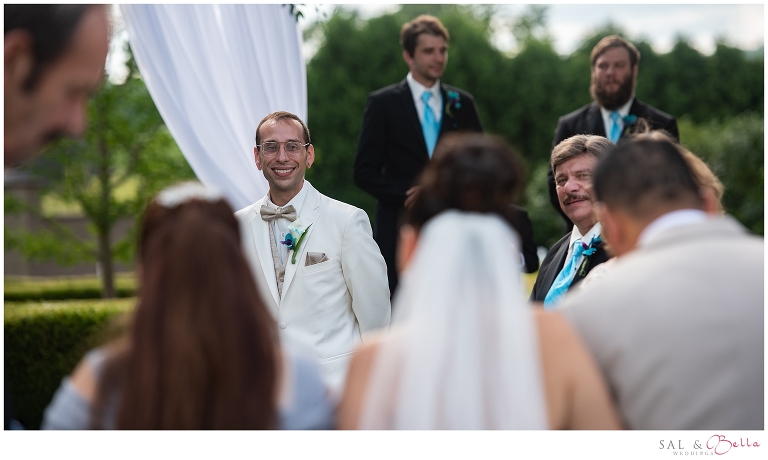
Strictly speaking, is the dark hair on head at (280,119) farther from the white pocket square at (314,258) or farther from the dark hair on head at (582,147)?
the dark hair on head at (582,147)

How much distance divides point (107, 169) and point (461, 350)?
9533 millimetres

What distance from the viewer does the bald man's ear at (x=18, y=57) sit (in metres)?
1.97

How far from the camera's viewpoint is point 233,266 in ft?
6.66

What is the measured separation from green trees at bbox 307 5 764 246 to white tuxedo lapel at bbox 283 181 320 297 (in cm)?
1242

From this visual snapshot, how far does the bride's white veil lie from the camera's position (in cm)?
207

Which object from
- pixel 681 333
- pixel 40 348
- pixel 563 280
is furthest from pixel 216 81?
pixel 40 348

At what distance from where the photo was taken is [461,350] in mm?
2070

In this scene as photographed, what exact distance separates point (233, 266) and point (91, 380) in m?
0.46

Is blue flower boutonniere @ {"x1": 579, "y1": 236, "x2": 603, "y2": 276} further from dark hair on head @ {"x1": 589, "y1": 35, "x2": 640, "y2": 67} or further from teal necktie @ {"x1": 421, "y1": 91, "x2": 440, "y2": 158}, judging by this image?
dark hair on head @ {"x1": 589, "y1": 35, "x2": 640, "y2": 67}

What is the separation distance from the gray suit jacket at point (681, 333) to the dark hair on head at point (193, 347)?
93 cm

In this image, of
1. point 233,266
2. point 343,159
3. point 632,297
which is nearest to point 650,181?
point 632,297

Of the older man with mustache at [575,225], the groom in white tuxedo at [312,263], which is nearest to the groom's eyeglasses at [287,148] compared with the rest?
the groom in white tuxedo at [312,263]
